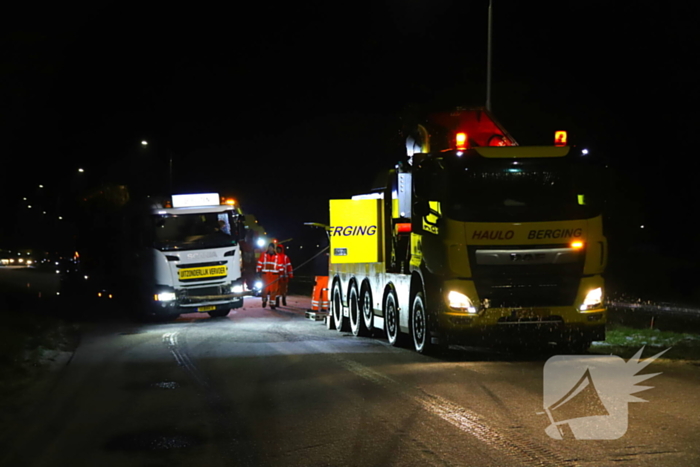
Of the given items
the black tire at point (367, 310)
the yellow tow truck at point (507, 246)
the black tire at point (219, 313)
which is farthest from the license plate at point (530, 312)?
the black tire at point (219, 313)

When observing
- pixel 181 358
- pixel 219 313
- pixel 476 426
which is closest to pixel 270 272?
pixel 219 313

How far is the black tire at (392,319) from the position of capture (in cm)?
1395

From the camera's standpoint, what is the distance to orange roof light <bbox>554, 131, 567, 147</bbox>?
41.3ft

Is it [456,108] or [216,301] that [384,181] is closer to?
[456,108]

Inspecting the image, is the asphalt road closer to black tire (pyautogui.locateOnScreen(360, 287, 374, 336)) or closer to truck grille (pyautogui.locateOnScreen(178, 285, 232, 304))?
black tire (pyautogui.locateOnScreen(360, 287, 374, 336))

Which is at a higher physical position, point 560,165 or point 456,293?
point 560,165

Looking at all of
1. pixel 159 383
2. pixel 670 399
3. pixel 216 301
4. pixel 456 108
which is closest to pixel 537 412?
pixel 670 399

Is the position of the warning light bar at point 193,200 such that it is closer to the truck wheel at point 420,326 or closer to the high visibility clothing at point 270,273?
the high visibility clothing at point 270,273

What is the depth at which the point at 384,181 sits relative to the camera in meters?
14.9

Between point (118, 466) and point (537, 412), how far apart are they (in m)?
3.77

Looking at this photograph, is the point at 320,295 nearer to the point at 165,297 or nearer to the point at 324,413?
the point at 165,297

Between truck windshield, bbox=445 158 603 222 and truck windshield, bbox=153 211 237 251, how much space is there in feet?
30.0
